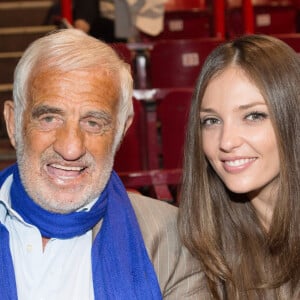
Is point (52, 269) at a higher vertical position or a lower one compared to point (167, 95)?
lower

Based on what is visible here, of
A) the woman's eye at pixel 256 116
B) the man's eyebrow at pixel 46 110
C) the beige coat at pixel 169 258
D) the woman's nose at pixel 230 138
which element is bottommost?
the beige coat at pixel 169 258

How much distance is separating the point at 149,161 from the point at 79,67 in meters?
1.77

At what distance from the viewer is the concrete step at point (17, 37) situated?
632 cm

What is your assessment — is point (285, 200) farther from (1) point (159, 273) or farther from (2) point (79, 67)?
(2) point (79, 67)

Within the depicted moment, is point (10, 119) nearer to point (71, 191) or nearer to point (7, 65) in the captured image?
point (71, 191)

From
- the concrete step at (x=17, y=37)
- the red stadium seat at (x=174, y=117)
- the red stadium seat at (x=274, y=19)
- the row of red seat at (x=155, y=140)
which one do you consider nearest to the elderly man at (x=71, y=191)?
the row of red seat at (x=155, y=140)

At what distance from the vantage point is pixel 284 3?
542 cm

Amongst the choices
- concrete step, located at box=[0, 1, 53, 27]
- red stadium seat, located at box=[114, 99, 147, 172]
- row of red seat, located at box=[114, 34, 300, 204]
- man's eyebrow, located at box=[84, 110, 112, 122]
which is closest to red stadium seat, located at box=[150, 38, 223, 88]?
row of red seat, located at box=[114, 34, 300, 204]

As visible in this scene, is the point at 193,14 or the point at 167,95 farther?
the point at 193,14

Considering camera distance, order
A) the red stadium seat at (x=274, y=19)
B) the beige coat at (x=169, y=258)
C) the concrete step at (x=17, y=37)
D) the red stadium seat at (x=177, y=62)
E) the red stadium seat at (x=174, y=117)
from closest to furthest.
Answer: the beige coat at (x=169, y=258)
the red stadium seat at (x=174, y=117)
the red stadium seat at (x=177, y=62)
the red stadium seat at (x=274, y=19)
the concrete step at (x=17, y=37)

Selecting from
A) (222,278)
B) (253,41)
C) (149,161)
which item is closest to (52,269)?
(222,278)

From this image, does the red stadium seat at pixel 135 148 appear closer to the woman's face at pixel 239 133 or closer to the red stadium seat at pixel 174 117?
the red stadium seat at pixel 174 117

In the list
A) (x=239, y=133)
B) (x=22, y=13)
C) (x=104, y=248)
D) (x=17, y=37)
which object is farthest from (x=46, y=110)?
(x=22, y=13)

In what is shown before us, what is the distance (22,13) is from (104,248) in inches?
195
